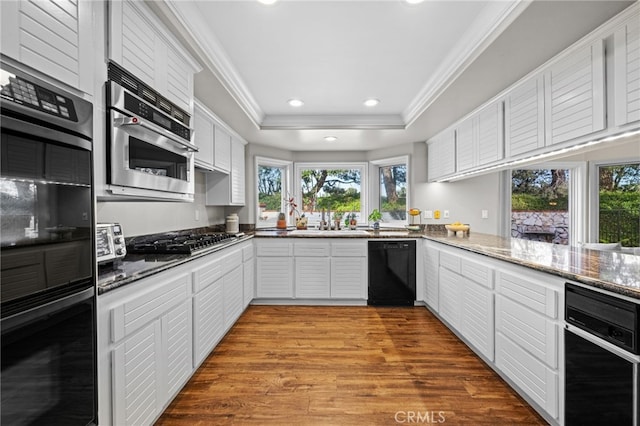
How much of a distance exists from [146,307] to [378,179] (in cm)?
411

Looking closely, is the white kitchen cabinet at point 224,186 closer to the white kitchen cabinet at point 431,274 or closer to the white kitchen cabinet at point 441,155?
the white kitchen cabinet at point 431,274

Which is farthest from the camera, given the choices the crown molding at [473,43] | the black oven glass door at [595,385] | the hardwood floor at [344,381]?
the hardwood floor at [344,381]

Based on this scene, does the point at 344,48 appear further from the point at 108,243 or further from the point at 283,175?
the point at 283,175

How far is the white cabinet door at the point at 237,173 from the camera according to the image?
155 inches

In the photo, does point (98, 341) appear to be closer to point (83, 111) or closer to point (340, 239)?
point (83, 111)

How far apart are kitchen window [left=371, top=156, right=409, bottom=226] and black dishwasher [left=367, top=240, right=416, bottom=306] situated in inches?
38.8

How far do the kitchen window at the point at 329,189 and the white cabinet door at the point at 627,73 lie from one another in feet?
11.6

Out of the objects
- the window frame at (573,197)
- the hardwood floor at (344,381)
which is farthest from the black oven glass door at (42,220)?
the window frame at (573,197)

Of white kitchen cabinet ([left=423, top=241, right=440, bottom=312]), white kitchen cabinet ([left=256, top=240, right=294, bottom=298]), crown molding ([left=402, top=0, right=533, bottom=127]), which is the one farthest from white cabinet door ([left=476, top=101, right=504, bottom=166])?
white kitchen cabinet ([left=256, top=240, right=294, bottom=298])

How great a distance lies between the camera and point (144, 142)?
1.67 meters

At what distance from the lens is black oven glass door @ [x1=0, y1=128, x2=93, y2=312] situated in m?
0.87

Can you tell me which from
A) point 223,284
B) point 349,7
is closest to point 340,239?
point 223,284

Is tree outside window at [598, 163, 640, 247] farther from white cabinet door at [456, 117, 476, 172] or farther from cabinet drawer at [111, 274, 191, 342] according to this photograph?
cabinet drawer at [111, 274, 191, 342]

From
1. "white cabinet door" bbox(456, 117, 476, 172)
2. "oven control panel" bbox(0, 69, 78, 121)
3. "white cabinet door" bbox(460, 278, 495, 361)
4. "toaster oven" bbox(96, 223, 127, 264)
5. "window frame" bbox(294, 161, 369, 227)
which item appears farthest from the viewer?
"window frame" bbox(294, 161, 369, 227)
